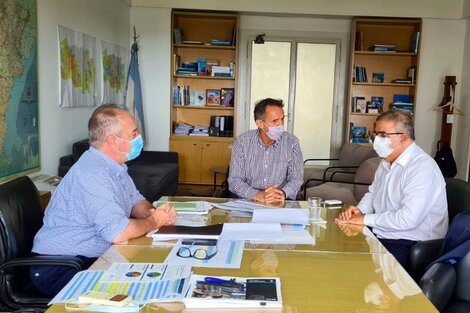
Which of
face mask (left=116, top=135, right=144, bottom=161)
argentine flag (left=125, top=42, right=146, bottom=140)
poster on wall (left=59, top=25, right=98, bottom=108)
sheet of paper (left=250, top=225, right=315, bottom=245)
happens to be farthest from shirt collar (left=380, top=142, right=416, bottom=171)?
argentine flag (left=125, top=42, right=146, bottom=140)

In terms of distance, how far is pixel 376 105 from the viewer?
7.05 m

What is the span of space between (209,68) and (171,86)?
2.15 feet

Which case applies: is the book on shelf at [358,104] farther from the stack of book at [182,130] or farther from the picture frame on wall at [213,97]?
the stack of book at [182,130]

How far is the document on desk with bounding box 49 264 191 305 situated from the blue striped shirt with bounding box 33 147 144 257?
1.18 feet

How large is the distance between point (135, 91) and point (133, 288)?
548 cm

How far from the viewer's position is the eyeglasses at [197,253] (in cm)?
164

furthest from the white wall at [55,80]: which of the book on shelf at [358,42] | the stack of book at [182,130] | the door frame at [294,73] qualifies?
the book on shelf at [358,42]

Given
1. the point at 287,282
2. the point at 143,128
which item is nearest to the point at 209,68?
the point at 143,128

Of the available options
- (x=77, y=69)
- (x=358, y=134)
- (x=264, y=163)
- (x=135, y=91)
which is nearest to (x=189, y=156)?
(x=135, y=91)

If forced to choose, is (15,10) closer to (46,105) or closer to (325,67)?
(46,105)

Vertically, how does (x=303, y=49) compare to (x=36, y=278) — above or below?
above

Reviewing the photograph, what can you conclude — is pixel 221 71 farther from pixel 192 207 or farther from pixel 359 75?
pixel 192 207

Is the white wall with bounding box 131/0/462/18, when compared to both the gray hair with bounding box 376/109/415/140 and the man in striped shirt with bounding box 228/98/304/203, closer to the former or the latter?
the man in striped shirt with bounding box 228/98/304/203

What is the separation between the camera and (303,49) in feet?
23.2
